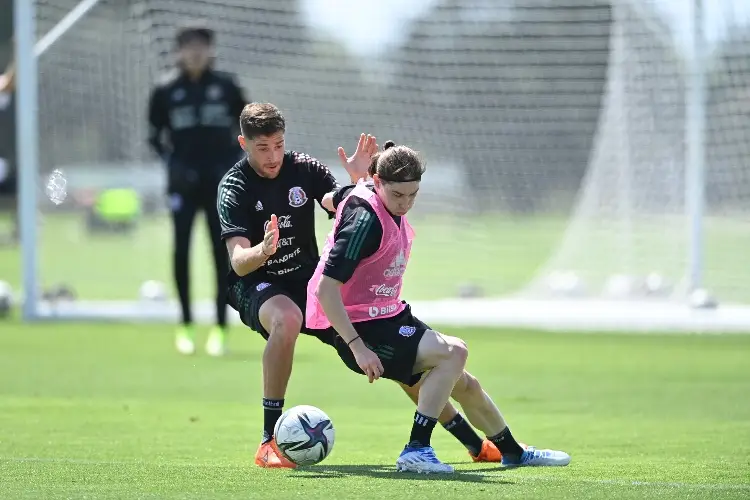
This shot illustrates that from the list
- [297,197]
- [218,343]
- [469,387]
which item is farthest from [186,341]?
[469,387]

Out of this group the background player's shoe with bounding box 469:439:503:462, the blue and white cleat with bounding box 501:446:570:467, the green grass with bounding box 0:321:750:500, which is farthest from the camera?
the background player's shoe with bounding box 469:439:503:462

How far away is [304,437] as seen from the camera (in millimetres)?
6031

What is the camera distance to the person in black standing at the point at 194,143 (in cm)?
1128

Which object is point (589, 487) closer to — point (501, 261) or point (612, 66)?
point (612, 66)

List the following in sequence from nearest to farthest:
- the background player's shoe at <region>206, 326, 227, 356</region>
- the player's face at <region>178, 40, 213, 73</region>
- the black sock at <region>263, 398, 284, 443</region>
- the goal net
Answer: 1. the black sock at <region>263, 398, 284, 443</region>
2. the player's face at <region>178, 40, 213, 73</region>
3. the background player's shoe at <region>206, 326, 227, 356</region>
4. the goal net

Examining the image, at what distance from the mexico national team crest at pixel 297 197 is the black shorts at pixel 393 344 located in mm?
954

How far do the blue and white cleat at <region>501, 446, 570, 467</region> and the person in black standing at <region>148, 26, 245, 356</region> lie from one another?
17.5 feet

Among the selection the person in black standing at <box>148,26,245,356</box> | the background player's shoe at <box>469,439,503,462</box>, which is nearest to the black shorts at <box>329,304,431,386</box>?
the background player's shoe at <box>469,439,503,462</box>

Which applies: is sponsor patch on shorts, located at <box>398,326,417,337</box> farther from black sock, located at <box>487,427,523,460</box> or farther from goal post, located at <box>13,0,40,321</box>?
goal post, located at <box>13,0,40,321</box>

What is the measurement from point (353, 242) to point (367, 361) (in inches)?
20.5

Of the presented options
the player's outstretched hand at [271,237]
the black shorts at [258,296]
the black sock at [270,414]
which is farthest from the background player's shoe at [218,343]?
the player's outstretched hand at [271,237]

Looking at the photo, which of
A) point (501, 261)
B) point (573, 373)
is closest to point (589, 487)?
point (573, 373)

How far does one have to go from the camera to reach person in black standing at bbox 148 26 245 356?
1128 centimetres

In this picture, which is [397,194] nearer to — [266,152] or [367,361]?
[367,361]
